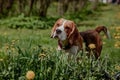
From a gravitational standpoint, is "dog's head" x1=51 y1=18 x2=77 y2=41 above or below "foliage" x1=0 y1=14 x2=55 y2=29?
above

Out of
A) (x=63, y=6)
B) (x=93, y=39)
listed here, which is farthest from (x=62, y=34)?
(x=63, y=6)

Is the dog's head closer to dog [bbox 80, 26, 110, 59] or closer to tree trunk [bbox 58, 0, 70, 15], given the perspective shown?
dog [bbox 80, 26, 110, 59]

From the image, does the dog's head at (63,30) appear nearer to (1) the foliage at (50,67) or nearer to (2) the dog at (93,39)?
(2) the dog at (93,39)

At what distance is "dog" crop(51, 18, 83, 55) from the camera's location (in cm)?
689

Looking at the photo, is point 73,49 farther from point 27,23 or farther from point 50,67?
point 27,23

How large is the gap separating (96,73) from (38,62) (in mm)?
Result: 654

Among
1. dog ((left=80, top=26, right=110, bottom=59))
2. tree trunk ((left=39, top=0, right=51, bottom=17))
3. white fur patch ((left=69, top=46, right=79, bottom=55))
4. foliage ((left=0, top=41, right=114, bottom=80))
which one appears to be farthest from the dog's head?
tree trunk ((left=39, top=0, right=51, bottom=17))

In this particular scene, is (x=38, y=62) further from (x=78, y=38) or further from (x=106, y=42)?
(x=106, y=42)

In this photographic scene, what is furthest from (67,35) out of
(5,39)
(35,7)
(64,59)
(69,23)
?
(35,7)

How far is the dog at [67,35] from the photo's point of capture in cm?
689

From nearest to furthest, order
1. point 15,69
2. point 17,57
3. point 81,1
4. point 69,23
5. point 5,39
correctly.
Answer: point 15,69, point 17,57, point 69,23, point 5,39, point 81,1

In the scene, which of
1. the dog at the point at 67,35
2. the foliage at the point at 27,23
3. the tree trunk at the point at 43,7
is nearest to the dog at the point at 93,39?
the dog at the point at 67,35

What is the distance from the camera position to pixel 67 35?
6.98m

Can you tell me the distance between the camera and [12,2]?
65.5 feet
